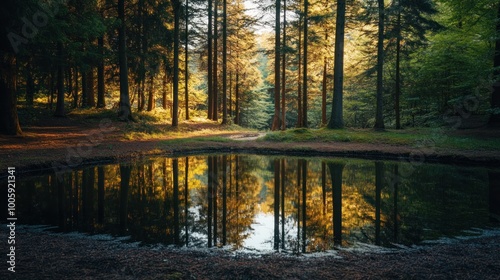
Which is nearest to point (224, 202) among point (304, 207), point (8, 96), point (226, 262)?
point (304, 207)

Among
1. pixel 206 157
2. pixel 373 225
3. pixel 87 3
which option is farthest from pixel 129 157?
pixel 373 225

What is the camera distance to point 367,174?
11648 mm

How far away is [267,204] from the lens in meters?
8.20

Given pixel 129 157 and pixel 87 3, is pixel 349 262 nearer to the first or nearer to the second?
pixel 129 157

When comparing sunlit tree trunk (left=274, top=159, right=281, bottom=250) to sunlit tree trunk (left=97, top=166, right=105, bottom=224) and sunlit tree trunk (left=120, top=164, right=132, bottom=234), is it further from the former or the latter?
sunlit tree trunk (left=97, top=166, right=105, bottom=224)

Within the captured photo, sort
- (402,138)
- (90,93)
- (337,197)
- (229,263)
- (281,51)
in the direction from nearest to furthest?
(229,263) < (337,197) < (402,138) < (281,51) < (90,93)

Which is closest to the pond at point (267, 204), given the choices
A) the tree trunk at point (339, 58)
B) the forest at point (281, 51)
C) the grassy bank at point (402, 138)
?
the grassy bank at point (402, 138)
